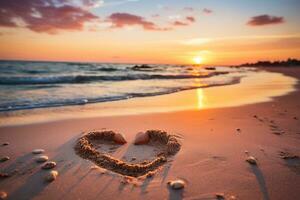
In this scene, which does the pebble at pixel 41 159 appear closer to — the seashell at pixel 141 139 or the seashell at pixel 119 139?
the seashell at pixel 119 139

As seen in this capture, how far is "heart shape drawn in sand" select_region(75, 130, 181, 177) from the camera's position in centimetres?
276

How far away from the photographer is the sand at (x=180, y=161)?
2275 millimetres

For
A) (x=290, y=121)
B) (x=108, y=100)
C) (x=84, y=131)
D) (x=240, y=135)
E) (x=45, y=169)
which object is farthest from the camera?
(x=108, y=100)

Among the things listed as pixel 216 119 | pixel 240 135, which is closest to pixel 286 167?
pixel 240 135

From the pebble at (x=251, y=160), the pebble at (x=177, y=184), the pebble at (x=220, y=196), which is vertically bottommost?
the pebble at (x=220, y=196)

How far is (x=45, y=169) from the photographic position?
2717mm

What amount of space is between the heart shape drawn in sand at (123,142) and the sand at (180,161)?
4.2 inches

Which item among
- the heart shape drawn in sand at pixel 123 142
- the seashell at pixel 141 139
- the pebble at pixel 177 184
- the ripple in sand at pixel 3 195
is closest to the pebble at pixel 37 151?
the heart shape drawn in sand at pixel 123 142

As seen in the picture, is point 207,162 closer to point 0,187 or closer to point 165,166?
point 165,166

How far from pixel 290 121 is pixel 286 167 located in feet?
8.36

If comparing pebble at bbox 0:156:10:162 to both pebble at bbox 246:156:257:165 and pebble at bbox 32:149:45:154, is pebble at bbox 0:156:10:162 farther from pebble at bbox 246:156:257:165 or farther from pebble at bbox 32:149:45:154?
pebble at bbox 246:156:257:165

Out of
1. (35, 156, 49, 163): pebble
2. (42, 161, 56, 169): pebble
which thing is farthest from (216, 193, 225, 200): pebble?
(35, 156, 49, 163): pebble

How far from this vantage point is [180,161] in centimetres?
296

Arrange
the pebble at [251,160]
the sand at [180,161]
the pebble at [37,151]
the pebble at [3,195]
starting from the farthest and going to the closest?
the pebble at [37,151] → the pebble at [251,160] → the sand at [180,161] → the pebble at [3,195]
